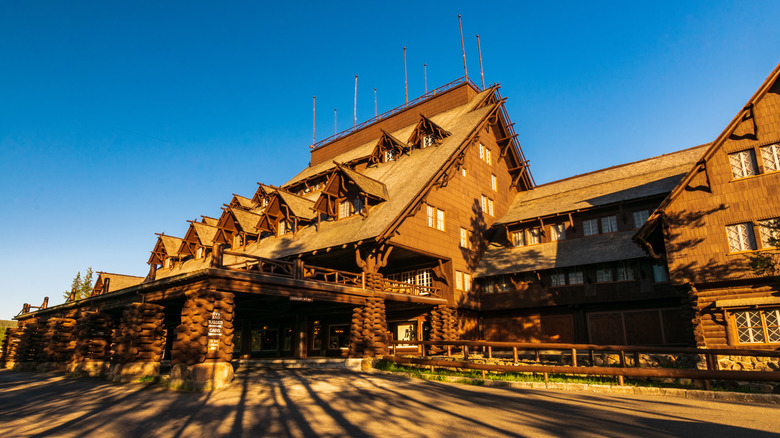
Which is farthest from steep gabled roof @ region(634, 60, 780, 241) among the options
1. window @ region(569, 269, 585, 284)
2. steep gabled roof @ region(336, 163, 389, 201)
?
steep gabled roof @ region(336, 163, 389, 201)

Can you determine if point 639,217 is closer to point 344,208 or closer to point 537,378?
point 537,378

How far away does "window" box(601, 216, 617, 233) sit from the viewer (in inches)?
1150

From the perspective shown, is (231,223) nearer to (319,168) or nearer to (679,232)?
(319,168)

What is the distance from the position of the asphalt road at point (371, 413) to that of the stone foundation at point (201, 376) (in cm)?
56

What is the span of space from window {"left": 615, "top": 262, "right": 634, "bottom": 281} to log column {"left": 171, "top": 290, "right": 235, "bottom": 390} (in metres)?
20.6

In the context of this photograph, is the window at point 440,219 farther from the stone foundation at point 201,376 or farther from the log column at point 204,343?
the stone foundation at point 201,376

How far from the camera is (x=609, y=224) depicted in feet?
96.5

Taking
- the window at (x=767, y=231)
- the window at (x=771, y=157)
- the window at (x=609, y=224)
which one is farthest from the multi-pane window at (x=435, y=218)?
the window at (x=771, y=157)

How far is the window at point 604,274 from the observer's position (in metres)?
26.8

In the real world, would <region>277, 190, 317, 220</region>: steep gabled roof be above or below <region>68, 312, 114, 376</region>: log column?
above

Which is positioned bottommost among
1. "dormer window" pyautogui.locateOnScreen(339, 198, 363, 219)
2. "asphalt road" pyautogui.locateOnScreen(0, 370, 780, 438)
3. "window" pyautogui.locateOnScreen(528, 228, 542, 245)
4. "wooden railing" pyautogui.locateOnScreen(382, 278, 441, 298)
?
"asphalt road" pyautogui.locateOnScreen(0, 370, 780, 438)

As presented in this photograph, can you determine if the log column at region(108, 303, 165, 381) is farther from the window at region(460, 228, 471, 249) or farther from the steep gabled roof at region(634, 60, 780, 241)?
the steep gabled roof at region(634, 60, 780, 241)

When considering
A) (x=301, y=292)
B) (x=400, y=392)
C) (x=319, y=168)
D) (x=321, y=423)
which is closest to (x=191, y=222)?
(x=319, y=168)

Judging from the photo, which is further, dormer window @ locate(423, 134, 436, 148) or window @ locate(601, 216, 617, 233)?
dormer window @ locate(423, 134, 436, 148)
